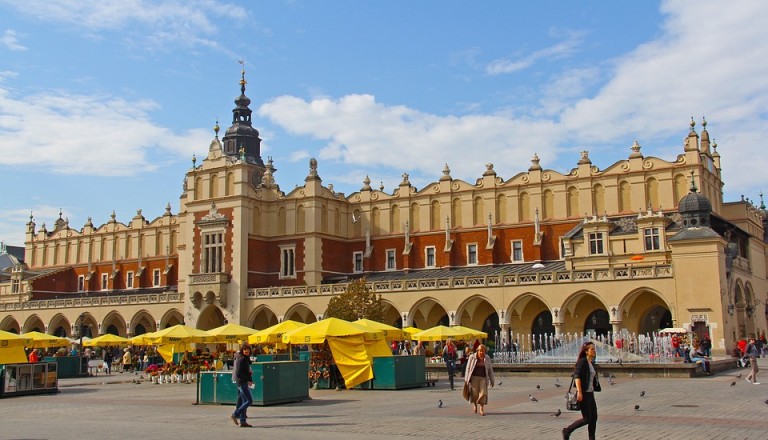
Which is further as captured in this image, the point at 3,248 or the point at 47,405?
the point at 3,248

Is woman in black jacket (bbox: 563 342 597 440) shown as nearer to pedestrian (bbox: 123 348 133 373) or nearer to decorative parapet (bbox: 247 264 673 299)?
decorative parapet (bbox: 247 264 673 299)

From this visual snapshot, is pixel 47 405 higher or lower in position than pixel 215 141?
lower

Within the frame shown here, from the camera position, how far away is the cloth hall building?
150 feet

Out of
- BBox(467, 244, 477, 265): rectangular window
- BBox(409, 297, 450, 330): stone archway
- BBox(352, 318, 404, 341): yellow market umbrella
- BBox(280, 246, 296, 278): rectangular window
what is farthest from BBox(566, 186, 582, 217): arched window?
BBox(352, 318, 404, 341): yellow market umbrella

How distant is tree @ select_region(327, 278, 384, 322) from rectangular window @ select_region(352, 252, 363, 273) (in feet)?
41.6

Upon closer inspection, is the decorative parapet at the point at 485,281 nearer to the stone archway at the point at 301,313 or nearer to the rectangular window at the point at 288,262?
the stone archway at the point at 301,313

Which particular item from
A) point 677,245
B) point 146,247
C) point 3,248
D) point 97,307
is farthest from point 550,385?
point 3,248

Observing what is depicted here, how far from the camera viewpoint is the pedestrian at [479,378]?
18.2 m

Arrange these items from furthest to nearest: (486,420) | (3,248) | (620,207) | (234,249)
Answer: (3,248) → (234,249) → (620,207) → (486,420)

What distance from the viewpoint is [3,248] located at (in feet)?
333

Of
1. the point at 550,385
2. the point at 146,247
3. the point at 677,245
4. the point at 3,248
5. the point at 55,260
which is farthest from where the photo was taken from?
the point at 3,248

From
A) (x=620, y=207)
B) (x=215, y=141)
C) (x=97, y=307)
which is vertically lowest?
(x=97, y=307)

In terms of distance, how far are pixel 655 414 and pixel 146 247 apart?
64.4 metres

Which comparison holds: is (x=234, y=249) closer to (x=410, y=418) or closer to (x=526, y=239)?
(x=526, y=239)
